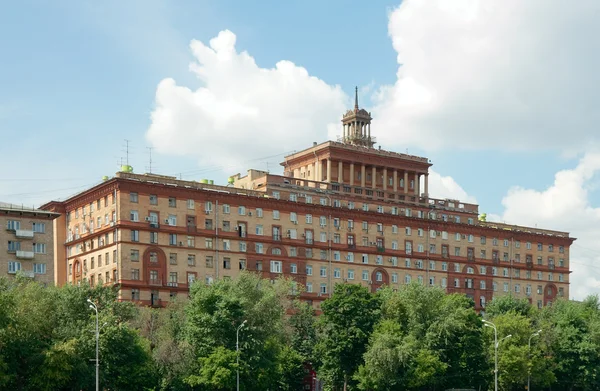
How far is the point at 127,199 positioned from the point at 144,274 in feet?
35.8

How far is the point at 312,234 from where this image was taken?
492 feet

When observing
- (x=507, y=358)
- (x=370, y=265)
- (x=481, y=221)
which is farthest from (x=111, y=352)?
(x=481, y=221)

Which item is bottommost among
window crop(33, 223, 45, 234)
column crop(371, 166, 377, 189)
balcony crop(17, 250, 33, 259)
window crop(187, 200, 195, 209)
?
balcony crop(17, 250, 33, 259)

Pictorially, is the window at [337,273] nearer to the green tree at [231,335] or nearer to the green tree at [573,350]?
the green tree at [573,350]

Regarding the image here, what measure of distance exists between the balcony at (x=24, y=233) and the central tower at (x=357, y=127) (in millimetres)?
59233

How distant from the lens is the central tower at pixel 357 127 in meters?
166

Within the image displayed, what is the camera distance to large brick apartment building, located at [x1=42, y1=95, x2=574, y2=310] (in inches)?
5315

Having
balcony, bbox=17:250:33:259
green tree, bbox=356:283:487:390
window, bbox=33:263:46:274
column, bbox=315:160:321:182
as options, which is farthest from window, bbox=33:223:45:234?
green tree, bbox=356:283:487:390

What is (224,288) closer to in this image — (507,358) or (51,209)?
(507,358)

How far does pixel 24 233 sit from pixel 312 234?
147 ft

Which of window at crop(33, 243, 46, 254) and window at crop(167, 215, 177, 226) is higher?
window at crop(167, 215, 177, 226)

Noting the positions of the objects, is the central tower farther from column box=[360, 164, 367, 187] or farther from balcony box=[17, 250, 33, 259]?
balcony box=[17, 250, 33, 259]

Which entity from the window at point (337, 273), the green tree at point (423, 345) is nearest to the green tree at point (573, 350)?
the green tree at point (423, 345)

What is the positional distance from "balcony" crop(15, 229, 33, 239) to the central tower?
2332 inches
